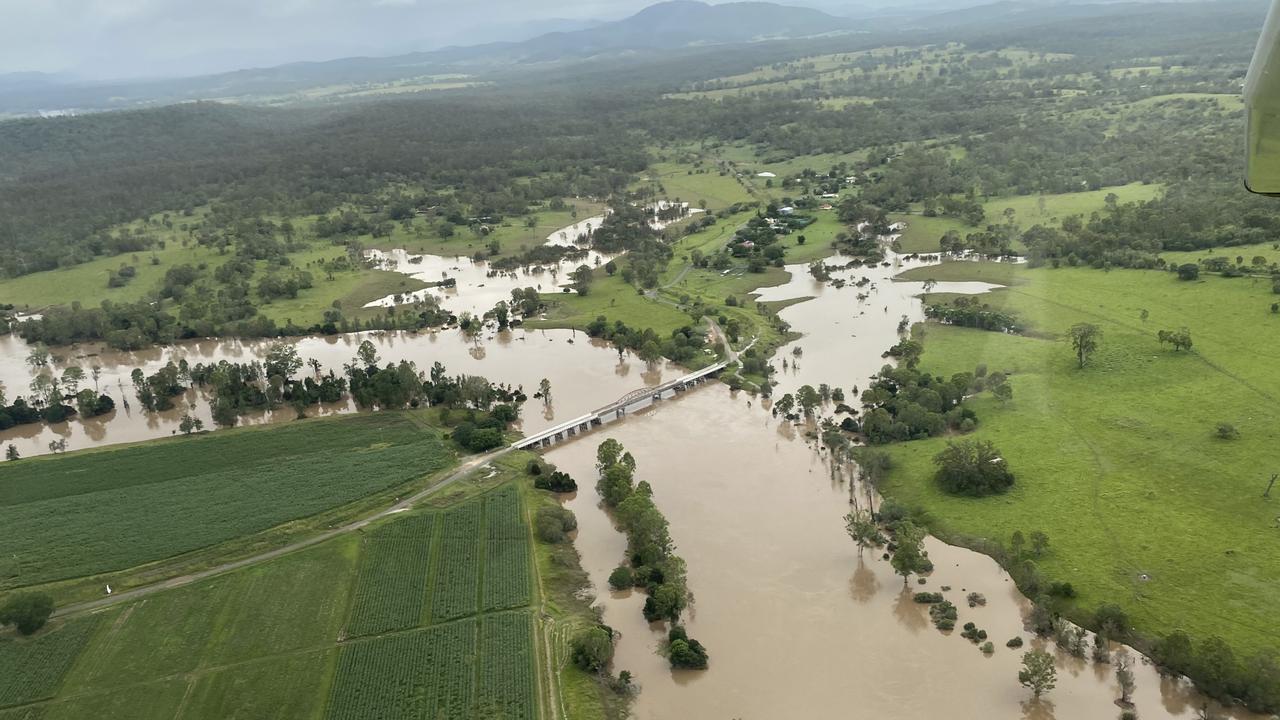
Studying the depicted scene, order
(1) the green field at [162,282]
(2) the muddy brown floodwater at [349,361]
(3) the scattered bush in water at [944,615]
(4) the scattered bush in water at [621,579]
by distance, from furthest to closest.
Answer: (1) the green field at [162,282], (2) the muddy brown floodwater at [349,361], (4) the scattered bush in water at [621,579], (3) the scattered bush in water at [944,615]

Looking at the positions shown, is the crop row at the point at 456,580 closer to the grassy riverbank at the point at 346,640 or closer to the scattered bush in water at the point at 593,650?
the grassy riverbank at the point at 346,640

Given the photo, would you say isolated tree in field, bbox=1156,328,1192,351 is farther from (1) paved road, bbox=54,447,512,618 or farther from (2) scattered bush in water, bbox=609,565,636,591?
(1) paved road, bbox=54,447,512,618

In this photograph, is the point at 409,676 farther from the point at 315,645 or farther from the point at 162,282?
the point at 162,282

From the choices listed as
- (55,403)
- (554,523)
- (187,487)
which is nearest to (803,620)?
(554,523)

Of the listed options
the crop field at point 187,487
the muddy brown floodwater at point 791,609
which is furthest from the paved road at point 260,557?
the muddy brown floodwater at point 791,609

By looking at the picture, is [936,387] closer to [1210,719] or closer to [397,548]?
[1210,719]

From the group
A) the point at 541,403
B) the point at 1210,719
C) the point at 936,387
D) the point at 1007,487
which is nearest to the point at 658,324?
the point at 541,403

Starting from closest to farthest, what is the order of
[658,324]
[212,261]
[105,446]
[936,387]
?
[936,387] → [105,446] → [658,324] → [212,261]
